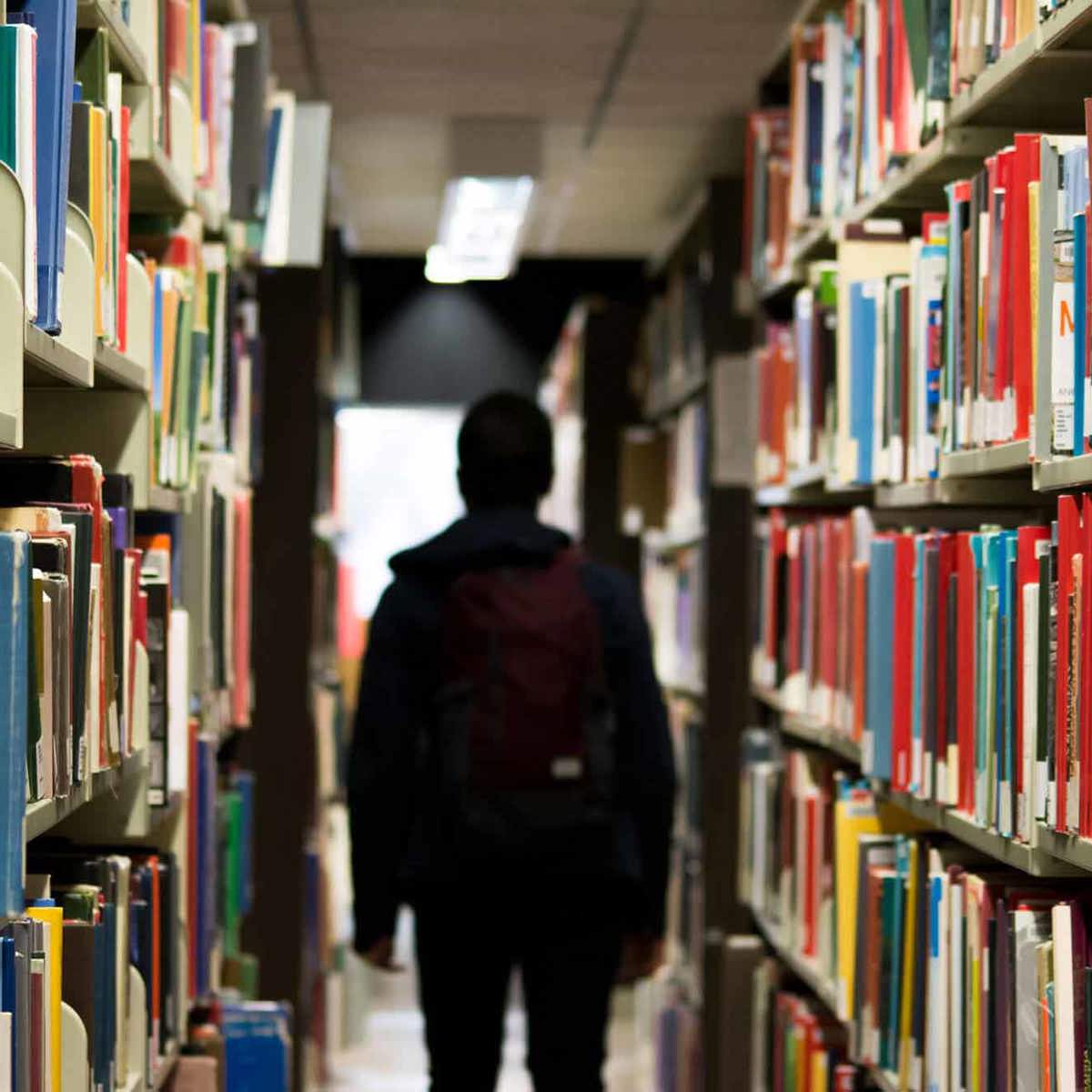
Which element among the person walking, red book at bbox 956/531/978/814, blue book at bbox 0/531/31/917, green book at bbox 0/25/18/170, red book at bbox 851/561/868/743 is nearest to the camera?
blue book at bbox 0/531/31/917

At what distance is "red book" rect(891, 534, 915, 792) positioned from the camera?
221 centimetres

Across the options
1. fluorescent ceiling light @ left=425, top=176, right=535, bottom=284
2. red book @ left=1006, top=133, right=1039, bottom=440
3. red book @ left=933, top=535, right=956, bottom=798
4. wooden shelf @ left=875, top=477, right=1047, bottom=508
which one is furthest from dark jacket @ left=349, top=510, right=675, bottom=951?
fluorescent ceiling light @ left=425, top=176, right=535, bottom=284

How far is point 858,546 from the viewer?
253 cm

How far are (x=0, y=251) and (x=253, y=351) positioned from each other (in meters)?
2.14

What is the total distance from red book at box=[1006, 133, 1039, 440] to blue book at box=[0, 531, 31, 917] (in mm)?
1021

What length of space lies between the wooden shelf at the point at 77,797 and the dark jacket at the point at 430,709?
23.1 inches

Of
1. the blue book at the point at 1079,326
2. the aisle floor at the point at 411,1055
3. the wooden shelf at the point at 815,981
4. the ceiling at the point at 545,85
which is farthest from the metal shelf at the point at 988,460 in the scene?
the aisle floor at the point at 411,1055

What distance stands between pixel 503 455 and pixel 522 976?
784mm

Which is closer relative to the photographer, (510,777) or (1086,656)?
(1086,656)

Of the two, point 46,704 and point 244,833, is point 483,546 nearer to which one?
point 244,833

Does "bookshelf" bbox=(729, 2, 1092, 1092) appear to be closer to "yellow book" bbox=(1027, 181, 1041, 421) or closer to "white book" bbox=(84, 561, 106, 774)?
"yellow book" bbox=(1027, 181, 1041, 421)

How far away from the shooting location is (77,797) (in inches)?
65.9

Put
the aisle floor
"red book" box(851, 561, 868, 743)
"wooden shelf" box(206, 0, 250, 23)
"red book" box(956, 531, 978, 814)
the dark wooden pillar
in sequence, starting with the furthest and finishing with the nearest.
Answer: the aisle floor, the dark wooden pillar, "wooden shelf" box(206, 0, 250, 23), "red book" box(851, 561, 868, 743), "red book" box(956, 531, 978, 814)

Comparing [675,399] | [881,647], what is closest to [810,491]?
[881,647]
